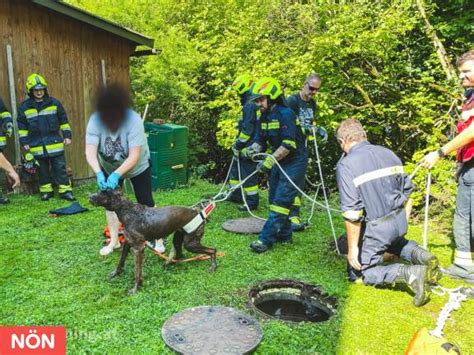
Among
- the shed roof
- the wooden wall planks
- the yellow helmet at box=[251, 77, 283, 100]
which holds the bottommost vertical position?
the yellow helmet at box=[251, 77, 283, 100]

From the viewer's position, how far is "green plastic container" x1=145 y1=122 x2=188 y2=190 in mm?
8039

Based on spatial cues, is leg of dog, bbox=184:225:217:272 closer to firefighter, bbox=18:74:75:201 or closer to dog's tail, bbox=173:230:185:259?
dog's tail, bbox=173:230:185:259

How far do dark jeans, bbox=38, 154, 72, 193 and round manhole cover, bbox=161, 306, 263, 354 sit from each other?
4.68 meters

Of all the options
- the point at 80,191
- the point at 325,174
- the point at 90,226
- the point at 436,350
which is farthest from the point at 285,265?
the point at 325,174

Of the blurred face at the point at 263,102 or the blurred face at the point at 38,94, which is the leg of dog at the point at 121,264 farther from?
the blurred face at the point at 38,94

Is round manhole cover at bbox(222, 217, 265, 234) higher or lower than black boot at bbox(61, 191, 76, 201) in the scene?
lower

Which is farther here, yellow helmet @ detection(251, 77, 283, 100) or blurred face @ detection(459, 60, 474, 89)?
Answer: yellow helmet @ detection(251, 77, 283, 100)

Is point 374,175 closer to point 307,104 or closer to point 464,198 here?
point 464,198

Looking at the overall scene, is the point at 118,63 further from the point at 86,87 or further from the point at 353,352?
the point at 353,352

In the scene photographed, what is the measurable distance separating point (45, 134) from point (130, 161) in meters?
3.84

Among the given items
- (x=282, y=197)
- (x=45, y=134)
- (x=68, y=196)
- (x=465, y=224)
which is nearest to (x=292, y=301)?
(x=282, y=197)

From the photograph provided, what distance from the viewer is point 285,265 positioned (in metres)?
4.65

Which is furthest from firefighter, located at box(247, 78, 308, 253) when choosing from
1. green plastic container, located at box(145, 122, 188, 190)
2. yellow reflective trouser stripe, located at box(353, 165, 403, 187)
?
green plastic container, located at box(145, 122, 188, 190)

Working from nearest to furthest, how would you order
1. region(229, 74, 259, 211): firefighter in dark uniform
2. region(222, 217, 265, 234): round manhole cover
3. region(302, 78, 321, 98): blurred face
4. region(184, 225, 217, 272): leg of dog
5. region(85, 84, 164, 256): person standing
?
region(85, 84, 164, 256): person standing < region(184, 225, 217, 272): leg of dog < region(222, 217, 265, 234): round manhole cover < region(302, 78, 321, 98): blurred face < region(229, 74, 259, 211): firefighter in dark uniform
